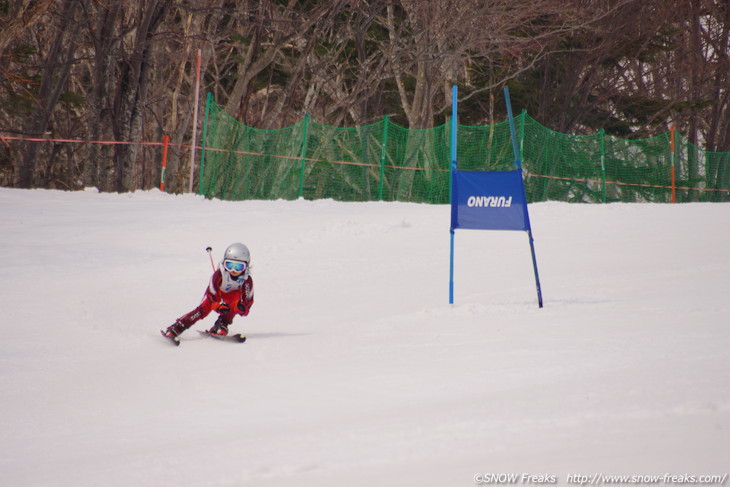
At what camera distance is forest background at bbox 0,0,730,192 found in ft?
79.4

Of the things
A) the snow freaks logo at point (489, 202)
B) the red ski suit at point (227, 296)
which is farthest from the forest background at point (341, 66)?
the snow freaks logo at point (489, 202)

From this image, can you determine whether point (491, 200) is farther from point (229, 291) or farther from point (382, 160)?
point (382, 160)

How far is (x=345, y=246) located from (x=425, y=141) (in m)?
8.93

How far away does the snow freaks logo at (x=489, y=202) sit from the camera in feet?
31.5

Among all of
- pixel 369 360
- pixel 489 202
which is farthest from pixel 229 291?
Answer: pixel 489 202

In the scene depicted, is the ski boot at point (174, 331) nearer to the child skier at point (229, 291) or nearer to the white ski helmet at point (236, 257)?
the child skier at point (229, 291)

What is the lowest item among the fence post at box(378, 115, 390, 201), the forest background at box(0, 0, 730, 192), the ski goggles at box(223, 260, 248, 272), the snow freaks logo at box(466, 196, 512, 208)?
the ski goggles at box(223, 260, 248, 272)

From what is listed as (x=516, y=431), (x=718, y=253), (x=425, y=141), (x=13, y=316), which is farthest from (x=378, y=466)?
(x=425, y=141)

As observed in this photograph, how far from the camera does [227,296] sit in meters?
9.09

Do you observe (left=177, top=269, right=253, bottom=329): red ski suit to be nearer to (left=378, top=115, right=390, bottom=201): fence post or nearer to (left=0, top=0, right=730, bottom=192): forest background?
(left=378, top=115, right=390, bottom=201): fence post

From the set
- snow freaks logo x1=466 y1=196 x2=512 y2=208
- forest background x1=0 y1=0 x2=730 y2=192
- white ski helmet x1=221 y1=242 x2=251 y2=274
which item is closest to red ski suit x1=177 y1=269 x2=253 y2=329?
white ski helmet x1=221 y1=242 x2=251 y2=274

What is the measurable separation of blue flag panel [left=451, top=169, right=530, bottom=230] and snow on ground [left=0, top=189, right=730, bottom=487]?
1024 mm

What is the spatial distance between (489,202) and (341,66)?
2290 centimetres

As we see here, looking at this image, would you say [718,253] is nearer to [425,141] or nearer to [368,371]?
[368,371]
